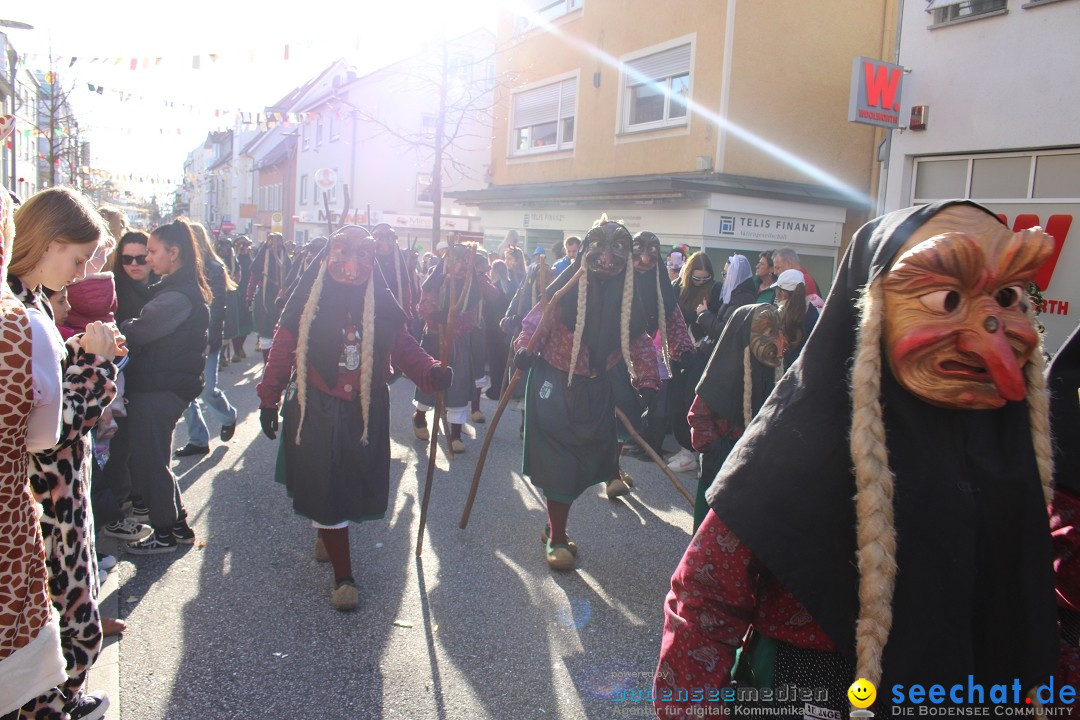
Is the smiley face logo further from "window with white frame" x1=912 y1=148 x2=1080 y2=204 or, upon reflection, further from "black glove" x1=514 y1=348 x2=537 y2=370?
"window with white frame" x1=912 y1=148 x2=1080 y2=204

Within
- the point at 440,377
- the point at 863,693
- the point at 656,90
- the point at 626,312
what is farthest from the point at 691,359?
the point at 656,90

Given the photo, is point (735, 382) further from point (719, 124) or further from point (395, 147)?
point (395, 147)

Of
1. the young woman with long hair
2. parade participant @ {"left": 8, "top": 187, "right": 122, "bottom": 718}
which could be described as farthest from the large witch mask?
the young woman with long hair

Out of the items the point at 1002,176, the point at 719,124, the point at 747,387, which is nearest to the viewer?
the point at 747,387

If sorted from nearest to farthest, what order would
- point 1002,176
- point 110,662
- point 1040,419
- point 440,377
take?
point 1040,419
point 110,662
point 440,377
point 1002,176

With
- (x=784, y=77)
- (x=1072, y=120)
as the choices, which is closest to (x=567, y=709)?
(x=1072, y=120)

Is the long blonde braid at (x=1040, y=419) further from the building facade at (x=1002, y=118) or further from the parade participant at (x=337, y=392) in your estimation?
the building facade at (x=1002, y=118)

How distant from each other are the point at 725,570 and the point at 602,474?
11.0 ft

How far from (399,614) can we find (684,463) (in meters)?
3.90

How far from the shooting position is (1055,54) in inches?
355

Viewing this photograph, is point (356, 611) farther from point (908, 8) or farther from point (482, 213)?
point (482, 213)

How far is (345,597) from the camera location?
417 centimetres

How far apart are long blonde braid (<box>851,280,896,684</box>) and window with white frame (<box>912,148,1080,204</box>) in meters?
9.70

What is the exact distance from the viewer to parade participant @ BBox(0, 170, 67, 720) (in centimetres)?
176
